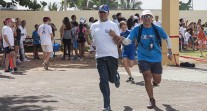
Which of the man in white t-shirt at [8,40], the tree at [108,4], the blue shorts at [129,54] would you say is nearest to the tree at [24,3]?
the man in white t-shirt at [8,40]

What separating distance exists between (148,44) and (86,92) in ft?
8.26

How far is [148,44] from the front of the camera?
874 centimetres

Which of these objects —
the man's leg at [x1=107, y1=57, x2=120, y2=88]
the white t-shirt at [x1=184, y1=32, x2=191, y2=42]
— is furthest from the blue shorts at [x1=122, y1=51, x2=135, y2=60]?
the white t-shirt at [x1=184, y1=32, x2=191, y2=42]

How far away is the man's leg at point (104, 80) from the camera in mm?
8188

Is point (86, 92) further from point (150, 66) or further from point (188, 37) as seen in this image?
point (188, 37)

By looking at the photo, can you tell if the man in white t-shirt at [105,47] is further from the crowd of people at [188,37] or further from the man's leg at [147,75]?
the crowd of people at [188,37]

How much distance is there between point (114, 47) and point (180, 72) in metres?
Result: 6.70

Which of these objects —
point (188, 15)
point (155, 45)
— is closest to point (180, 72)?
point (155, 45)

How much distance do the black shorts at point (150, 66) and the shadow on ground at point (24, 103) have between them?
1.83 metres

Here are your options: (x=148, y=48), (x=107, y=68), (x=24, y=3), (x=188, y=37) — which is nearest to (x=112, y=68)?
(x=107, y=68)

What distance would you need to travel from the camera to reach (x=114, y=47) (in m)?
8.46

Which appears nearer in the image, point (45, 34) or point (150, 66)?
point (150, 66)

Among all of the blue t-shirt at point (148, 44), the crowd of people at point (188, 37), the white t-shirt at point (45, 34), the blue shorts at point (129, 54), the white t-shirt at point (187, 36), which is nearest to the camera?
the blue t-shirt at point (148, 44)

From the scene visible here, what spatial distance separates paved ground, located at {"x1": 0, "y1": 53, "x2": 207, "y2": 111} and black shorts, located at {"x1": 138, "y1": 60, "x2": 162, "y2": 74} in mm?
662
